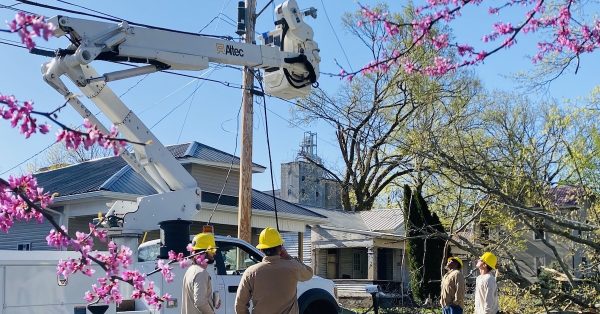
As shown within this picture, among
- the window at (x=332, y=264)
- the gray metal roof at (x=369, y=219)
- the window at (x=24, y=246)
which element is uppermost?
the gray metal roof at (x=369, y=219)

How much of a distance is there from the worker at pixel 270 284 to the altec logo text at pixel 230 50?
196 inches

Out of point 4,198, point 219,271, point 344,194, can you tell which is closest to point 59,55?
point 219,271

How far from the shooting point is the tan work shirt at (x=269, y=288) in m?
6.54

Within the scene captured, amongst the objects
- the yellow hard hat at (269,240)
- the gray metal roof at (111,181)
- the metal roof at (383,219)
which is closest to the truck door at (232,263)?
the yellow hard hat at (269,240)

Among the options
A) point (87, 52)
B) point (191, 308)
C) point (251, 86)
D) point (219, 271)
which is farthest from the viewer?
point (251, 86)

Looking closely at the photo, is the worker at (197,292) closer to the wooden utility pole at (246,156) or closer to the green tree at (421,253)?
the wooden utility pole at (246,156)

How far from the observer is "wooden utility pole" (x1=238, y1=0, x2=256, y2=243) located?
13703 millimetres

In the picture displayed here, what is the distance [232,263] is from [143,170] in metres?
1.79

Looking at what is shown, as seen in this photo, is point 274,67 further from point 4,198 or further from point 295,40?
point 4,198

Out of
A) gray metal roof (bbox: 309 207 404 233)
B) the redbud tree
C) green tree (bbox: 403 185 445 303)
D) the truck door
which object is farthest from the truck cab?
gray metal roof (bbox: 309 207 404 233)

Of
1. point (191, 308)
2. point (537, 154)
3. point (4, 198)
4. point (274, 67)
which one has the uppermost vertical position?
point (274, 67)

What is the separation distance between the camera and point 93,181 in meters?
20.0

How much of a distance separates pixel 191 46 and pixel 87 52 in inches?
70.1

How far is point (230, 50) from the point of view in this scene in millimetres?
11195
